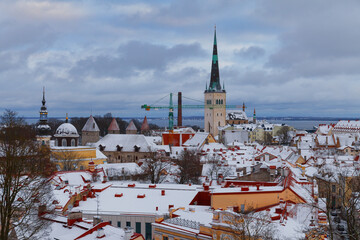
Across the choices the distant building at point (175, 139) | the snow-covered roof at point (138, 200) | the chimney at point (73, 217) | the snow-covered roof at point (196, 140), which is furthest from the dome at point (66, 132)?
the chimney at point (73, 217)

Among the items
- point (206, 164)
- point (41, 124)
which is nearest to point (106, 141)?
point (41, 124)

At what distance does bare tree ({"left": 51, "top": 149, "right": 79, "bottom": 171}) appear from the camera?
4747cm

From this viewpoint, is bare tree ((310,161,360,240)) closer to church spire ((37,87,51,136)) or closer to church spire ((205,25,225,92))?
church spire ((37,87,51,136))

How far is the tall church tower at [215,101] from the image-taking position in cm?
12925

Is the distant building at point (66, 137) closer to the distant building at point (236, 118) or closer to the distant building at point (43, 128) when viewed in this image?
the distant building at point (43, 128)

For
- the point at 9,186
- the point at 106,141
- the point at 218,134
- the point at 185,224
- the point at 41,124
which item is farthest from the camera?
the point at 218,134

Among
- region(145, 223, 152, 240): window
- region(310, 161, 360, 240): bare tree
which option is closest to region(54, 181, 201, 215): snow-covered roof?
→ region(145, 223, 152, 240): window

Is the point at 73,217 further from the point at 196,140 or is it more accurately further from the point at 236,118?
the point at 236,118

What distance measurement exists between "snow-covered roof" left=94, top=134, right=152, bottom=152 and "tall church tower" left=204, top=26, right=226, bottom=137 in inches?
2653

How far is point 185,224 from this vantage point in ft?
61.6

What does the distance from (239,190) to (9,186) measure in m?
12.7

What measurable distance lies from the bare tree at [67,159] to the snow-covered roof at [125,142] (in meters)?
12.8

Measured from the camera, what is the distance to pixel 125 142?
62844 millimetres

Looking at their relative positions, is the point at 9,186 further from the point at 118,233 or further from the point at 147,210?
the point at 147,210
